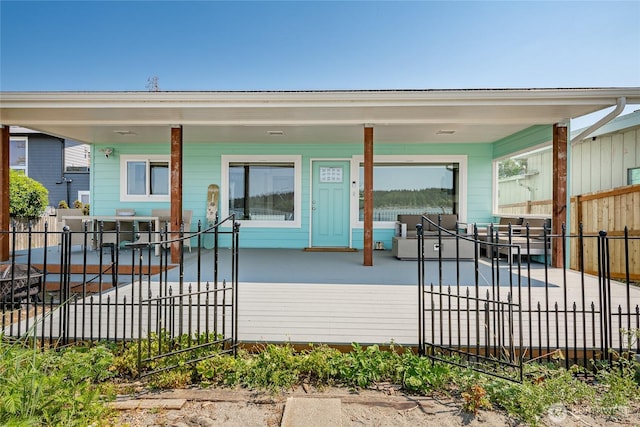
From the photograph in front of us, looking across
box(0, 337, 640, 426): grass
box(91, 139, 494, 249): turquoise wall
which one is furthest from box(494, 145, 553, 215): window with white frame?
box(0, 337, 640, 426): grass

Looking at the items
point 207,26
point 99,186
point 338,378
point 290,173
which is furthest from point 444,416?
point 207,26

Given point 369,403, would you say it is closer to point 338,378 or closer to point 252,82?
point 338,378

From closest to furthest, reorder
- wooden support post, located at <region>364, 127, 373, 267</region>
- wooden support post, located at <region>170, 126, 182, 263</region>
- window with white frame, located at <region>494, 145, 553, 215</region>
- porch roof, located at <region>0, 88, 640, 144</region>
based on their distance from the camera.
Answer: porch roof, located at <region>0, 88, 640, 144</region>, wooden support post, located at <region>364, 127, 373, 267</region>, wooden support post, located at <region>170, 126, 182, 263</region>, window with white frame, located at <region>494, 145, 553, 215</region>

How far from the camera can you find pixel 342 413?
2.08 m

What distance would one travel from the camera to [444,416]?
80.6 inches

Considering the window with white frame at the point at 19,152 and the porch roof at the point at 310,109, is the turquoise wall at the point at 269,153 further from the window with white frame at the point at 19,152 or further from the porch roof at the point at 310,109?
the window with white frame at the point at 19,152

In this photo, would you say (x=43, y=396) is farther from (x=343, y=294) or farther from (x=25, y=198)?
(x=25, y=198)

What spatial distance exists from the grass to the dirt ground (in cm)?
7

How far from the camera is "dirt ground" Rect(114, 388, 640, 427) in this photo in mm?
1989

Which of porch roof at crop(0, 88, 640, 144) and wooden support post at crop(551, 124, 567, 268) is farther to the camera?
wooden support post at crop(551, 124, 567, 268)

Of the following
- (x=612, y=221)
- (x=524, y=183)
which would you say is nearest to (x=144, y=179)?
(x=524, y=183)

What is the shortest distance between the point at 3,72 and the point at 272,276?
36.9ft

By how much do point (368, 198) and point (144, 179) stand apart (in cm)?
575

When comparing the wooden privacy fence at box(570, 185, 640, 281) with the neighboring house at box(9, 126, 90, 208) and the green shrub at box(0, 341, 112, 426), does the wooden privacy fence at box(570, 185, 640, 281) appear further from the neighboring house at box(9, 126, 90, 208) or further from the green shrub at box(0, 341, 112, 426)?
the neighboring house at box(9, 126, 90, 208)
